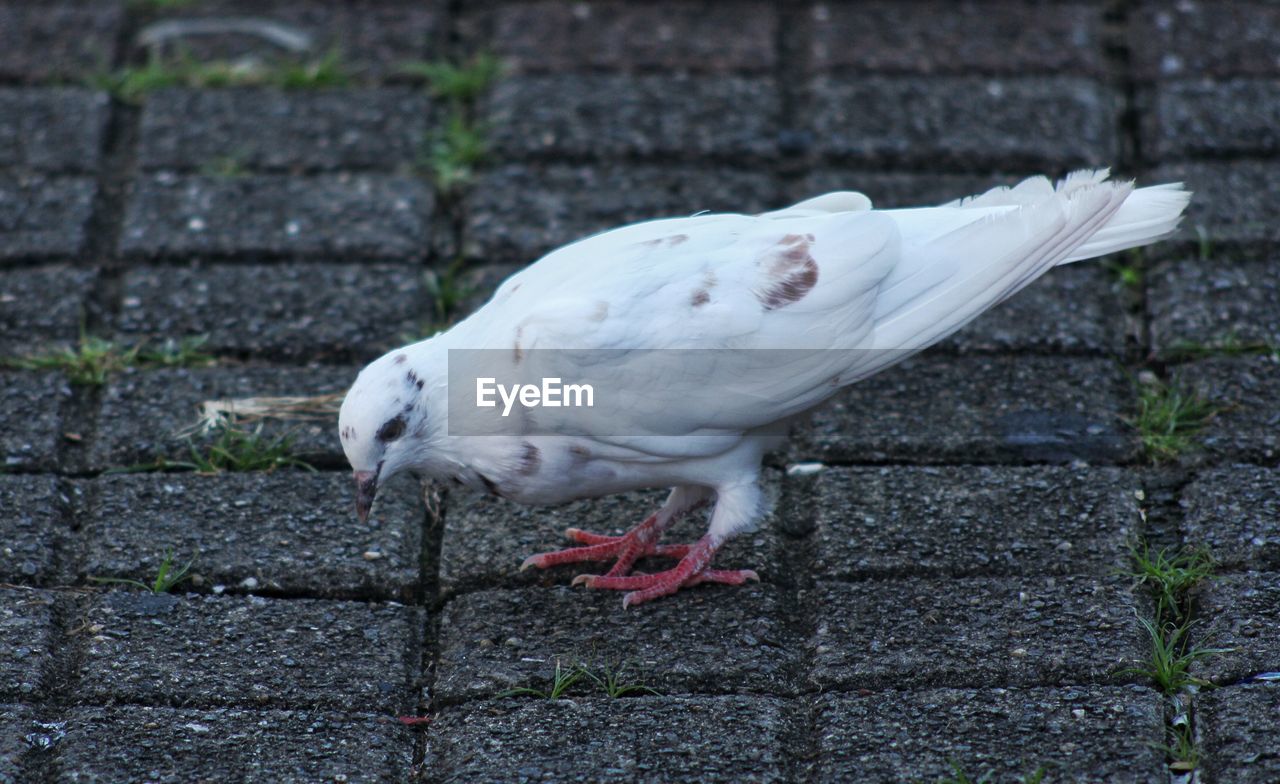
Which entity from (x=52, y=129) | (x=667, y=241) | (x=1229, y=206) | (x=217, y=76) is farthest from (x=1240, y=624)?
(x=52, y=129)

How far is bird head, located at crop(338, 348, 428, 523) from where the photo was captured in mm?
2975

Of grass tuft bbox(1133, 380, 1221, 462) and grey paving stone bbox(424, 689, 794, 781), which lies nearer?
grey paving stone bbox(424, 689, 794, 781)

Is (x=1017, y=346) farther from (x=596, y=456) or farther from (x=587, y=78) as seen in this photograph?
(x=587, y=78)

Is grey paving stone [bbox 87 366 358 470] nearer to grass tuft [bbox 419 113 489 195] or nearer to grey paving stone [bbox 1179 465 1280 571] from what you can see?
grass tuft [bbox 419 113 489 195]

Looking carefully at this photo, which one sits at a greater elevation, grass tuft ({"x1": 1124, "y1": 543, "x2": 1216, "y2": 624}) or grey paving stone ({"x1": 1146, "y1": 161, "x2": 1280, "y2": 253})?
grey paving stone ({"x1": 1146, "y1": 161, "x2": 1280, "y2": 253})

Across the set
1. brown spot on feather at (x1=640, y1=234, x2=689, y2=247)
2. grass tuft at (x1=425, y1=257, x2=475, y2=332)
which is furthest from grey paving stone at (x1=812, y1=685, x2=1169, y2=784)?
grass tuft at (x1=425, y1=257, x2=475, y2=332)

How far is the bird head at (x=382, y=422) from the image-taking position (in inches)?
117

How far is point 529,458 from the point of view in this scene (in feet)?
9.96

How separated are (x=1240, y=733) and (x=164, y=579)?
7.26 feet

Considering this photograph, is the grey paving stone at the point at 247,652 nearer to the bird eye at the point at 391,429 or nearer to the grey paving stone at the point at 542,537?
the grey paving stone at the point at 542,537

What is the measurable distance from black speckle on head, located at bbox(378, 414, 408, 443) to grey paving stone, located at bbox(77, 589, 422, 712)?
409mm

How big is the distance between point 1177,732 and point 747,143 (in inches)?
100

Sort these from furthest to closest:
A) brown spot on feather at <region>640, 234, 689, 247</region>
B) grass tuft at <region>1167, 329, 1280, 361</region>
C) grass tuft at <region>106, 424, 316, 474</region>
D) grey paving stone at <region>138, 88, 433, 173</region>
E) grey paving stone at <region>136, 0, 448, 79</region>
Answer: grey paving stone at <region>136, 0, 448, 79</region>
grey paving stone at <region>138, 88, 433, 173</region>
grass tuft at <region>1167, 329, 1280, 361</region>
grass tuft at <region>106, 424, 316, 474</region>
brown spot on feather at <region>640, 234, 689, 247</region>
